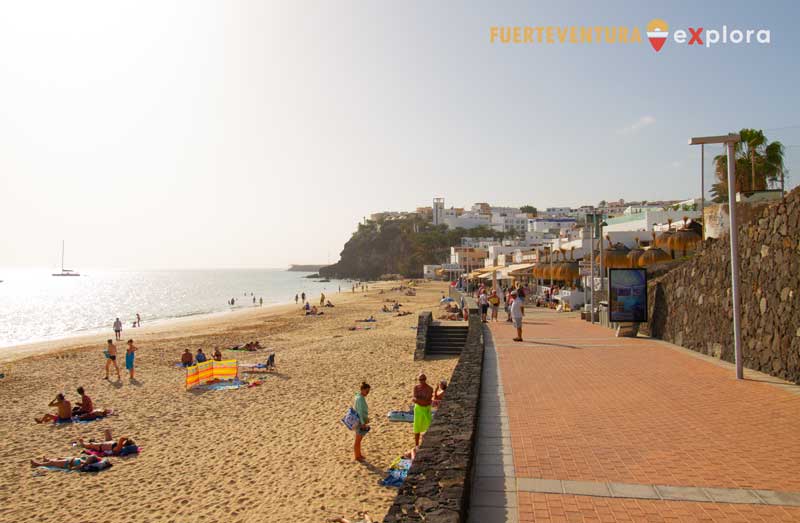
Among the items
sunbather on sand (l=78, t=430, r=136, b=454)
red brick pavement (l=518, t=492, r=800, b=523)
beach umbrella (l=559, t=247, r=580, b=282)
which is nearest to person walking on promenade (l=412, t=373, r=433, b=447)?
red brick pavement (l=518, t=492, r=800, b=523)

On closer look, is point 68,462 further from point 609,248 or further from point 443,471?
point 609,248

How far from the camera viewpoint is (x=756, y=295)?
32.6 feet

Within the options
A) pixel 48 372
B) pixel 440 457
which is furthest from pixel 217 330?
pixel 440 457

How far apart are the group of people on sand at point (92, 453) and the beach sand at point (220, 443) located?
8.0 inches

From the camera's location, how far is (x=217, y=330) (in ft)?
117

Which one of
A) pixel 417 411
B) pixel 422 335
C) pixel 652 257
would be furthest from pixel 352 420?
pixel 652 257

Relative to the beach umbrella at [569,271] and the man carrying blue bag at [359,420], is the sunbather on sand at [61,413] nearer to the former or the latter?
the man carrying blue bag at [359,420]

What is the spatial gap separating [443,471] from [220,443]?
24.0 ft

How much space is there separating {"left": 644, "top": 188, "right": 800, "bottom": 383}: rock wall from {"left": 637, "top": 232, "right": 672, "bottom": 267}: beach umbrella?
7.29 m

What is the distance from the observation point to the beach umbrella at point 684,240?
2072cm

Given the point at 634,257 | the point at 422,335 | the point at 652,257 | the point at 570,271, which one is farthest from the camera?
the point at 570,271

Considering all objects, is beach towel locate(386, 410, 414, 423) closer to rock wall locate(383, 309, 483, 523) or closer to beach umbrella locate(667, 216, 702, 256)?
rock wall locate(383, 309, 483, 523)

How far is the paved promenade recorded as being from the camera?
177 inches

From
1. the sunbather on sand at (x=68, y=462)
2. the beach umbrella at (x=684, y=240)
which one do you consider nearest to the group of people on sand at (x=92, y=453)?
the sunbather on sand at (x=68, y=462)
